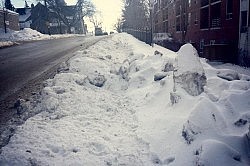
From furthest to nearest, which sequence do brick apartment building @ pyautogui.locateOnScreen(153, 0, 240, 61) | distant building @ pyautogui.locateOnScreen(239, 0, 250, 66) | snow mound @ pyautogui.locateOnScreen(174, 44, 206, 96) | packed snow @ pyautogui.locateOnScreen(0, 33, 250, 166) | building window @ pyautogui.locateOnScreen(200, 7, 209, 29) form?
building window @ pyautogui.locateOnScreen(200, 7, 209, 29) → brick apartment building @ pyautogui.locateOnScreen(153, 0, 240, 61) → distant building @ pyautogui.locateOnScreen(239, 0, 250, 66) → snow mound @ pyautogui.locateOnScreen(174, 44, 206, 96) → packed snow @ pyautogui.locateOnScreen(0, 33, 250, 166)

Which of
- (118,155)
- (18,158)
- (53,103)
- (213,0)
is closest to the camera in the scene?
(18,158)

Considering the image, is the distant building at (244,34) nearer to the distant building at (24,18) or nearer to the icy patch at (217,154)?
the icy patch at (217,154)

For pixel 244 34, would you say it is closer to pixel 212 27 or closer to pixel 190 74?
pixel 212 27

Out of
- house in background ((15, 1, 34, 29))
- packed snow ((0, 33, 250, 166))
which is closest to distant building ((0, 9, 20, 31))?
house in background ((15, 1, 34, 29))

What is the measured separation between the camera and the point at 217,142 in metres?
4.36

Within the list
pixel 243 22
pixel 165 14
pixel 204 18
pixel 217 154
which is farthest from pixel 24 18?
pixel 217 154

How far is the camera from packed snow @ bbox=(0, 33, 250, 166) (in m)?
4.42

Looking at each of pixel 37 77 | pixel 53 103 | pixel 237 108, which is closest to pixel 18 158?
pixel 53 103

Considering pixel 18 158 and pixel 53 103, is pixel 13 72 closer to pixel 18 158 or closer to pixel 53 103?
pixel 53 103

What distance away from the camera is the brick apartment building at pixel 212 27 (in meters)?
23.0

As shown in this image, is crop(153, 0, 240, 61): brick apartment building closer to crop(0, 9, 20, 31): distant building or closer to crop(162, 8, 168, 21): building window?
crop(162, 8, 168, 21): building window

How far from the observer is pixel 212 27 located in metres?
29.6

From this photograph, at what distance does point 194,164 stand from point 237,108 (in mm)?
1794

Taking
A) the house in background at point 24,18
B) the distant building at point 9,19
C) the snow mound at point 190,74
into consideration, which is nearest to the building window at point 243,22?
the snow mound at point 190,74
